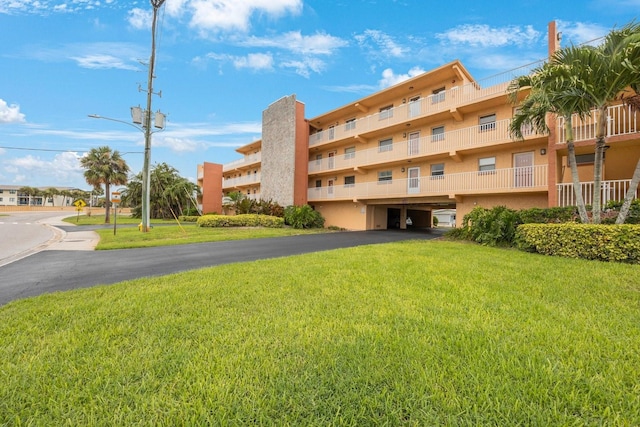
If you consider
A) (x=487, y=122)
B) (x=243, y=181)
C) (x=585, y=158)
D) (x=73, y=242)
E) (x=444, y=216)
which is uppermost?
(x=487, y=122)

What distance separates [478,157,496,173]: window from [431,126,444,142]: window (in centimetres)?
257

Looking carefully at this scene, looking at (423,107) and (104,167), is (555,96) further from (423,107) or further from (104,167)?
(104,167)

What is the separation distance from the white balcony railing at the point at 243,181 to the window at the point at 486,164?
23136 mm

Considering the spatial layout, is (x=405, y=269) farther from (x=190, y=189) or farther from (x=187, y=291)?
(x=190, y=189)

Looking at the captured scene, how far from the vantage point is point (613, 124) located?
1093 centimetres

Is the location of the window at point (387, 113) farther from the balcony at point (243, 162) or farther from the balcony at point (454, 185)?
the balcony at point (243, 162)

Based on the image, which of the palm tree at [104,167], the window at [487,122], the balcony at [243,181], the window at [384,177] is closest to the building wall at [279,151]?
the balcony at [243,181]

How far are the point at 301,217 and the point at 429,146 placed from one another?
418 inches

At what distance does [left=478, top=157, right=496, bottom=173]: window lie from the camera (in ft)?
51.2

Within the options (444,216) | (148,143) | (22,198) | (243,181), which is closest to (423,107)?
(148,143)

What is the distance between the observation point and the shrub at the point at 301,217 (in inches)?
886

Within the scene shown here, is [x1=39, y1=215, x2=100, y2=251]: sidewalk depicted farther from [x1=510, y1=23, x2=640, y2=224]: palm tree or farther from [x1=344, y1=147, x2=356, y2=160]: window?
[x1=510, y1=23, x2=640, y2=224]: palm tree

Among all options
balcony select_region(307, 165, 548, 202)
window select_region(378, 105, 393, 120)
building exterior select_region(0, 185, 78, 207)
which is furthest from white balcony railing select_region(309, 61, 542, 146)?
building exterior select_region(0, 185, 78, 207)

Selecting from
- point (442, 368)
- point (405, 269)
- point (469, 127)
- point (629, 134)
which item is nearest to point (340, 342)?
point (442, 368)
